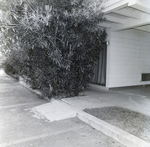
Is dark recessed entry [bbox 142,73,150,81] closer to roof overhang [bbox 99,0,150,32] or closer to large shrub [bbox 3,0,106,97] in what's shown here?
roof overhang [bbox 99,0,150,32]

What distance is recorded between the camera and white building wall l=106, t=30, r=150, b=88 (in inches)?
271

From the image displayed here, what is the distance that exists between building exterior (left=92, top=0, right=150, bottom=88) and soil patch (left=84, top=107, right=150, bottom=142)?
3113 mm

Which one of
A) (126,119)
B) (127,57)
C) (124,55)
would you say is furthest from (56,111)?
(127,57)

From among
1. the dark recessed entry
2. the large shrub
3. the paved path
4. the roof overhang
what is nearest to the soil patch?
the paved path

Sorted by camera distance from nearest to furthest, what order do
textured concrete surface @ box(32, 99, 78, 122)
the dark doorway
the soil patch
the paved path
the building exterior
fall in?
1. the paved path
2. the soil patch
3. textured concrete surface @ box(32, 99, 78, 122)
4. the building exterior
5. the dark doorway

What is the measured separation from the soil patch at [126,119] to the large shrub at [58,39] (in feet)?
4.94

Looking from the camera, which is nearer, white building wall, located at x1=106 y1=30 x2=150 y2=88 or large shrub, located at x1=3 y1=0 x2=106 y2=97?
large shrub, located at x1=3 y1=0 x2=106 y2=97

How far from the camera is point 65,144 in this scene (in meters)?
2.61

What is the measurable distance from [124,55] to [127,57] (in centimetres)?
20

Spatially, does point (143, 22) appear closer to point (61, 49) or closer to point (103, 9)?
point (103, 9)

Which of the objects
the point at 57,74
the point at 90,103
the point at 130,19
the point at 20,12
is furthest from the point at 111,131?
the point at 130,19

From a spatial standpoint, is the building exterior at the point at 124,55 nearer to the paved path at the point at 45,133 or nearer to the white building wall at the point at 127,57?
the white building wall at the point at 127,57

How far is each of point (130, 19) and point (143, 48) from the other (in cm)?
258

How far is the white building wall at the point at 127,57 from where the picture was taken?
6.88 meters
